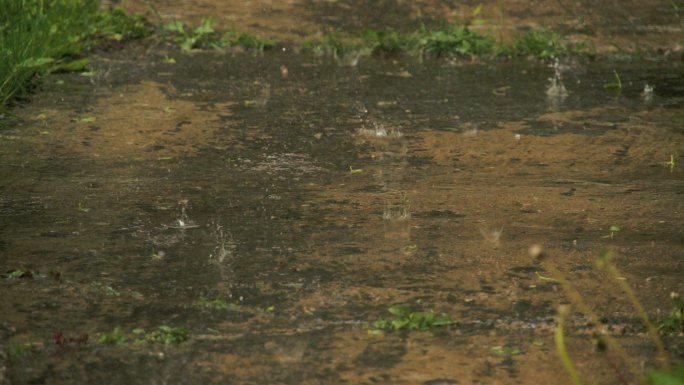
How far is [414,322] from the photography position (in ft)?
9.68

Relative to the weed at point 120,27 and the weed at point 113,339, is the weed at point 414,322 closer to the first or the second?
the weed at point 113,339

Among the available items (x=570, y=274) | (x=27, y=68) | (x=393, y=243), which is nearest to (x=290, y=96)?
(x=27, y=68)

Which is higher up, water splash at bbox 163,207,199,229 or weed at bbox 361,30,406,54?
weed at bbox 361,30,406,54

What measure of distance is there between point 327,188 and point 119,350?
148 cm

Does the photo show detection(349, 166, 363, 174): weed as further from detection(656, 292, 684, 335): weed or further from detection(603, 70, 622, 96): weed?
detection(603, 70, 622, 96): weed

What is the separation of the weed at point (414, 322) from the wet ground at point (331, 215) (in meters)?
0.04

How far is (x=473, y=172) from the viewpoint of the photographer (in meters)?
4.35

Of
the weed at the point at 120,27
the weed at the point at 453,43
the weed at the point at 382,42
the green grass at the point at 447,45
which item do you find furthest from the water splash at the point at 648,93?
the weed at the point at 120,27

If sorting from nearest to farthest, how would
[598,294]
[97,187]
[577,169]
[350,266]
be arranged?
[598,294] < [350,266] < [97,187] < [577,169]

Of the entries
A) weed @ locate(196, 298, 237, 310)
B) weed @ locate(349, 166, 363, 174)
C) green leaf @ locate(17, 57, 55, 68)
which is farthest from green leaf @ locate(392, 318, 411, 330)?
green leaf @ locate(17, 57, 55, 68)

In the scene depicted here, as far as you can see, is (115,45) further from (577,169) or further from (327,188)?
(577,169)

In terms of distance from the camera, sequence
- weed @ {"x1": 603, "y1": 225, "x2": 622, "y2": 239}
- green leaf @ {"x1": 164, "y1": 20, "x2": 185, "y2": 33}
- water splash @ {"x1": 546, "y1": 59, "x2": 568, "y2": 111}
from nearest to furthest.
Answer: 1. weed @ {"x1": 603, "y1": 225, "x2": 622, "y2": 239}
2. water splash @ {"x1": 546, "y1": 59, "x2": 568, "y2": 111}
3. green leaf @ {"x1": 164, "y1": 20, "x2": 185, "y2": 33}

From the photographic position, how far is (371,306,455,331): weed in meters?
2.94

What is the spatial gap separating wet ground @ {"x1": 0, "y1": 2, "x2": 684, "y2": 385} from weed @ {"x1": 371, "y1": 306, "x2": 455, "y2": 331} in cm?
4
